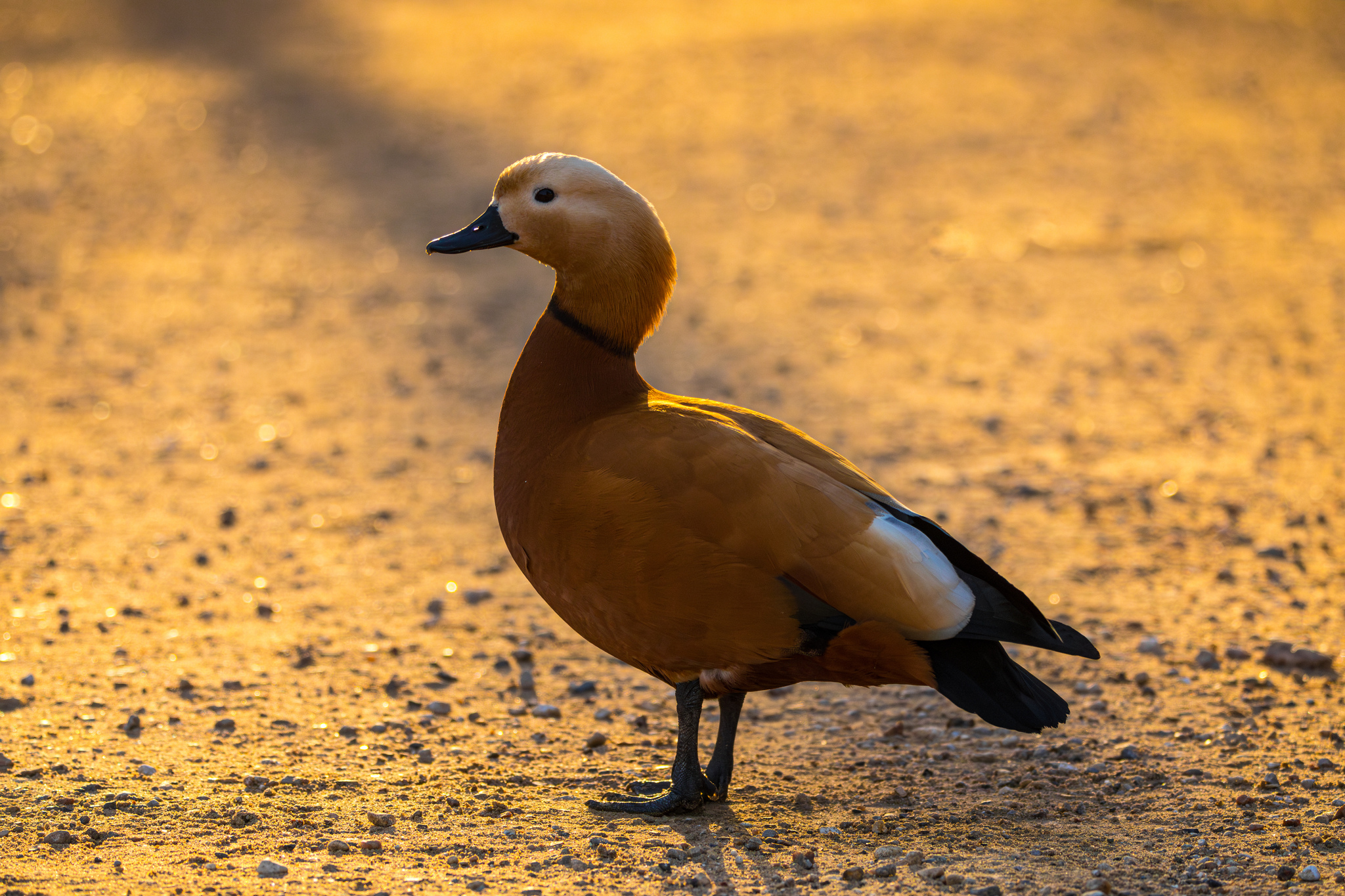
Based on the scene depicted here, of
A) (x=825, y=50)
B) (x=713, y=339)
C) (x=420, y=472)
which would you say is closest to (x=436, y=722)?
(x=420, y=472)

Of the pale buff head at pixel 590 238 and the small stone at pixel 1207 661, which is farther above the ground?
the pale buff head at pixel 590 238

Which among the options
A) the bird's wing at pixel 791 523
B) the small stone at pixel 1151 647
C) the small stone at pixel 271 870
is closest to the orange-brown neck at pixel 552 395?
the bird's wing at pixel 791 523

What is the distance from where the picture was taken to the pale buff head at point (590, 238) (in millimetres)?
3812

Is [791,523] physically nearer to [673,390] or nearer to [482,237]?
[482,237]

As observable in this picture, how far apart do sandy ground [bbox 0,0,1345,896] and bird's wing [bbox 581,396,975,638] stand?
0.65 m

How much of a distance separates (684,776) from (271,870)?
1.11m

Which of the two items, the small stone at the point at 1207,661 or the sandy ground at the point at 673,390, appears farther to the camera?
the small stone at the point at 1207,661

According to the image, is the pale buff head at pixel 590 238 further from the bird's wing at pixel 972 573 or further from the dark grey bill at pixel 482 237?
the bird's wing at pixel 972 573

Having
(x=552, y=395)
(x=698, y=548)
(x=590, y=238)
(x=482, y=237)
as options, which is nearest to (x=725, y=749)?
(x=698, y=548)

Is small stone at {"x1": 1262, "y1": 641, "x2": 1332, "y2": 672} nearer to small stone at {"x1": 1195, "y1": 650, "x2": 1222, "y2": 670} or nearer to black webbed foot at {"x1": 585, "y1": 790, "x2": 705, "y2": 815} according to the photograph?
small stone at {"x1": 1195, "y1": 650, "x2": 1222, "y2": 670}

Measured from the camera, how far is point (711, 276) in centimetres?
891

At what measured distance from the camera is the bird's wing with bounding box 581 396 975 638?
3.44m

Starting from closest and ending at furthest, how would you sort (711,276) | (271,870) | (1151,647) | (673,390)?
(271,870)
(1151,647)
(673,390)
(711,276)

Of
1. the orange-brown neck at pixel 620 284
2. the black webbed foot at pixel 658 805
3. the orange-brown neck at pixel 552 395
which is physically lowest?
the black webbed foot at pixel 658 805
